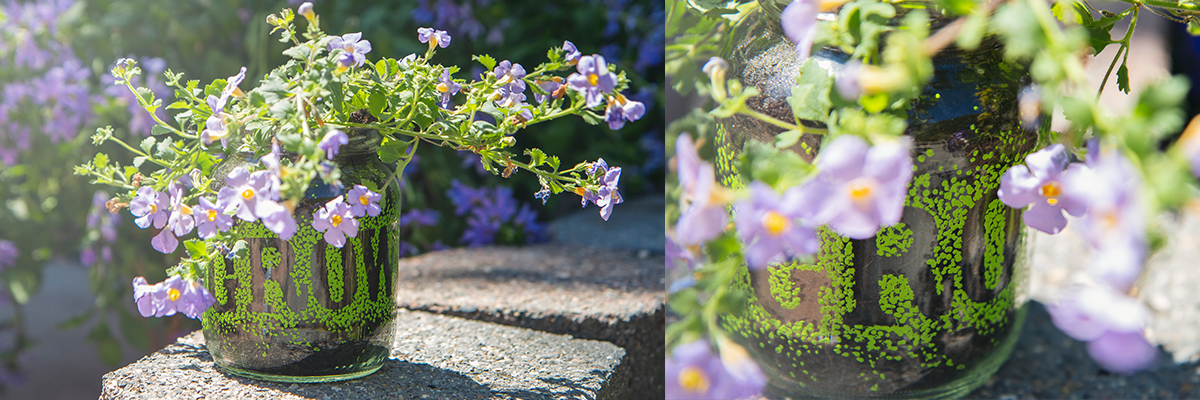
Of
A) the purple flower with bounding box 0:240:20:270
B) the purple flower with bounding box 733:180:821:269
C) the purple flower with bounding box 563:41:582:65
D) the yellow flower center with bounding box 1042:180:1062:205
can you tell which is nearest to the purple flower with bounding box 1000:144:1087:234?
the yellow flower center with bounding box 1042:180:1062:205

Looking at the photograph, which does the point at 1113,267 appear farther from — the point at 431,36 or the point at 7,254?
the point at 7,254

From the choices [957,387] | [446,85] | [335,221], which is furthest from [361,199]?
[957,387]

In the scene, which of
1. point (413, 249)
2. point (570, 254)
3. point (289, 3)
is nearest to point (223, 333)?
point (570, 254)

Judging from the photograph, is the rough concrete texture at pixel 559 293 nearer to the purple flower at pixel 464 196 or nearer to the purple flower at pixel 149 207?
the purple flower at pixel 464 196

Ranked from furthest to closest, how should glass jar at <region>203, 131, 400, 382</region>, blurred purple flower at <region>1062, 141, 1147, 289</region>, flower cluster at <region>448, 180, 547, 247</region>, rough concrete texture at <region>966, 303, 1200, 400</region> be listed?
flower cluster at <region>448, 180, 547, 247</region>, rough concrete texture at <region>966, 303, 1200, 400</region>, glass jar at <region>203, 131, 400, 382</region>, blurred purple flower at <region>1062, 141, 1147, 289</region>

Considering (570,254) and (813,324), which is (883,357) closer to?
(813,324)

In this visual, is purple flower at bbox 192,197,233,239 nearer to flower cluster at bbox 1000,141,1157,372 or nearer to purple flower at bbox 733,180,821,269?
purple flower at bbox 733,180,821,269
